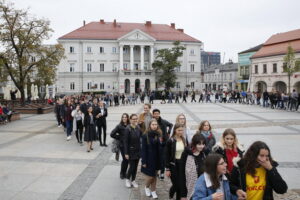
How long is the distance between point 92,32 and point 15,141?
5493 centimetres

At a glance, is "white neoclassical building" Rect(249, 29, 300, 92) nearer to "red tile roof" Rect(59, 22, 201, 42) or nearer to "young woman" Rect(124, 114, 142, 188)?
"red tile roof" Rect(59, 22, 201, 42)

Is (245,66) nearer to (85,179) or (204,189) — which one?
(85,179)

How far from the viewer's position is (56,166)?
846cm

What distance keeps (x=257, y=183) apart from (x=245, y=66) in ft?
220

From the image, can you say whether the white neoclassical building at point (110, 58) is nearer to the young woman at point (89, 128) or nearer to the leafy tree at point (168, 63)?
the leafy tree at point (168, 63)

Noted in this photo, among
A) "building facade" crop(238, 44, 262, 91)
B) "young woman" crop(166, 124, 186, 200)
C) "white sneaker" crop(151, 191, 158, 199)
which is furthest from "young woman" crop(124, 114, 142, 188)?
"building facade" crop(238, 44, 262, 91)

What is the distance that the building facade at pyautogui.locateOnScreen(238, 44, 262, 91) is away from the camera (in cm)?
6500

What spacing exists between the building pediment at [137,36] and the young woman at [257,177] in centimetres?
6084

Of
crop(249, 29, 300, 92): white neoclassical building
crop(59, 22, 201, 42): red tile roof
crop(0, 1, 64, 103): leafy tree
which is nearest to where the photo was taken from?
crop(0, 1, 64, 103): leafy tree

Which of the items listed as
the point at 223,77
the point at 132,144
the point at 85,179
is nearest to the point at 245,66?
the point at 223,77

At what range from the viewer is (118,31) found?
216 ft

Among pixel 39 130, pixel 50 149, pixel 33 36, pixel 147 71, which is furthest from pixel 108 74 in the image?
pixel 50 149

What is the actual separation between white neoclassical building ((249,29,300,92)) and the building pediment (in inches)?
922

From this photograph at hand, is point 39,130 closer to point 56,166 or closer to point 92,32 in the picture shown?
point 56,166
